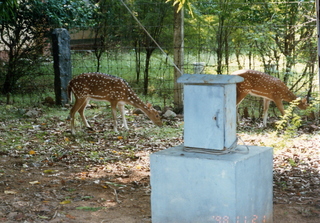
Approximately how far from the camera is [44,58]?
11172 millimetres

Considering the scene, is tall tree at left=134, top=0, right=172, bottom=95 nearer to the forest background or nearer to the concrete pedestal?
the forest background

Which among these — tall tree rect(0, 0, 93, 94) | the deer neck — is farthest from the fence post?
the deer neck

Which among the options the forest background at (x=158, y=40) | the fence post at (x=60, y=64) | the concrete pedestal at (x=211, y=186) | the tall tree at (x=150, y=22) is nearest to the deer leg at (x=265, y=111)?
the forest background at (x=158, y=40)

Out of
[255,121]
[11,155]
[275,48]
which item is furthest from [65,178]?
[275,48]

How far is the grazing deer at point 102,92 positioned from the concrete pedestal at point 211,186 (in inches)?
184

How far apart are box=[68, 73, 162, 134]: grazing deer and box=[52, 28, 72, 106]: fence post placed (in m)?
2.09

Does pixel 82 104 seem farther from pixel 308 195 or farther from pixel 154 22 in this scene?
pixel 308 195

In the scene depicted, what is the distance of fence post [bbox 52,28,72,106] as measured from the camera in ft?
34.3

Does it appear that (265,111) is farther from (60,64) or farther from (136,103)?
(60,64)

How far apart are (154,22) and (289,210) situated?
7692 mm

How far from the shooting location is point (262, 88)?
27.7 feet

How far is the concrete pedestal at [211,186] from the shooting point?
129 inches

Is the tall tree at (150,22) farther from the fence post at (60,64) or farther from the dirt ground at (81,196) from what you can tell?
the dirt ground at (81,196)

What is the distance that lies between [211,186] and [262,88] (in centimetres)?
539
